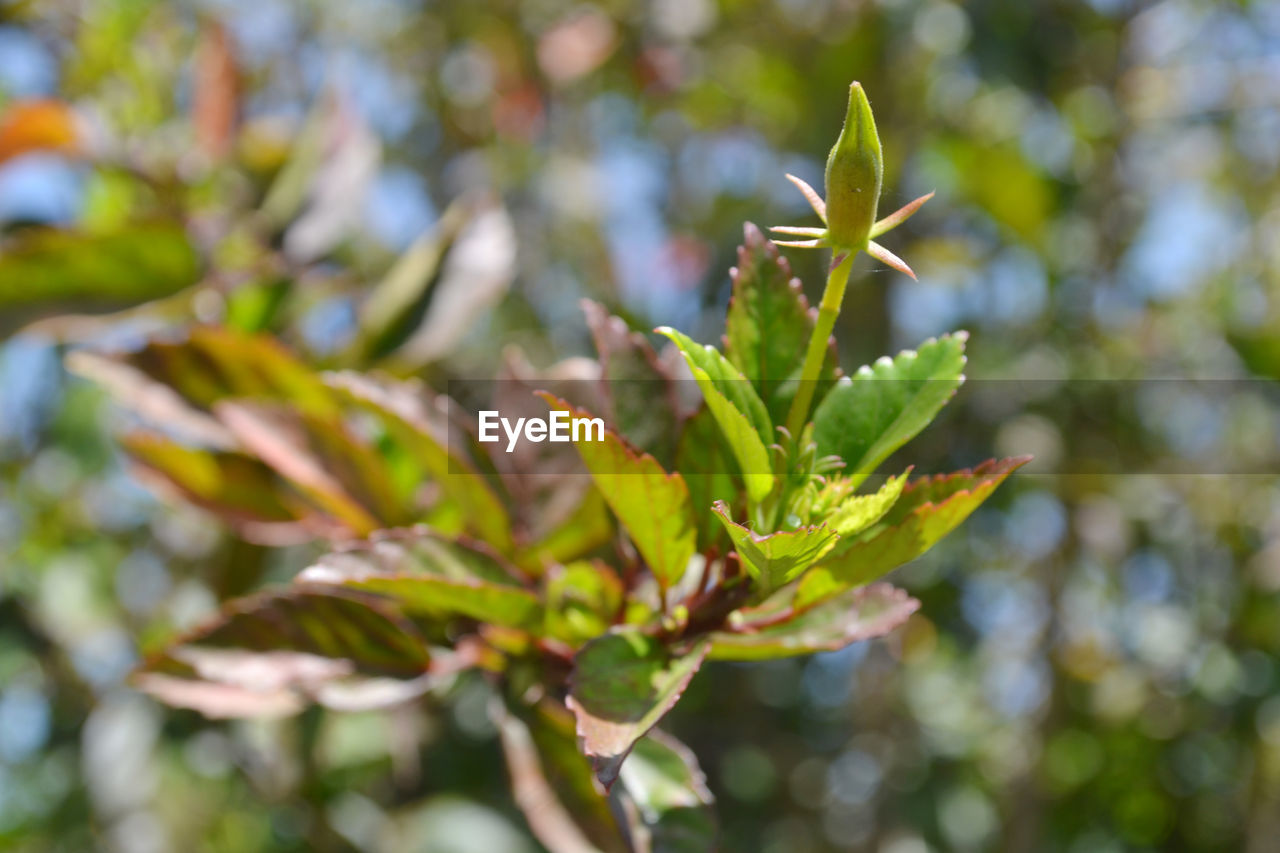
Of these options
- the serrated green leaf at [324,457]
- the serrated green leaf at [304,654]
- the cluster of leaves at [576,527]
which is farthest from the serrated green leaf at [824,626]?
the serrated green leaf at [324,457]

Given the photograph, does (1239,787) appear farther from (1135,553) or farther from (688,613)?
(688,613)

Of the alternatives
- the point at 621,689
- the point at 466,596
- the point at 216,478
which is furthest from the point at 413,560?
the point at 216,478

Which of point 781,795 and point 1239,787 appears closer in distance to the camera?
point 781,795

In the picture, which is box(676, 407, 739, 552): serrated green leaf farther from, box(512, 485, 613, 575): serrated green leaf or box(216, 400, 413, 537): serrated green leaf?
box(216, 400, 413, 537): serrated green leaf

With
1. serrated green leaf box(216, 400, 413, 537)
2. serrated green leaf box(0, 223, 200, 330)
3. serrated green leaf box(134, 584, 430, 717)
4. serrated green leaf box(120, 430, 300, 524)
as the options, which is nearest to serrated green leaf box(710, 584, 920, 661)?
serrated green leaf box(134, 584, 430, 717)

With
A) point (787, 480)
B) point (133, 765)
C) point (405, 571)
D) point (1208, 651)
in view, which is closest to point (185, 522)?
point (133, 765)

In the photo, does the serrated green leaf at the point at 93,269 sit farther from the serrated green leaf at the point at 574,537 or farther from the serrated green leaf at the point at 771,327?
the serrated green leaf at the point at 771,327
